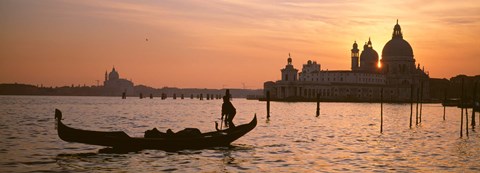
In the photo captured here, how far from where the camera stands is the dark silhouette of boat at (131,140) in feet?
90.5

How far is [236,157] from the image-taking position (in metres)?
28.0

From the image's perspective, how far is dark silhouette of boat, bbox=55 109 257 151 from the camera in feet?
90.5

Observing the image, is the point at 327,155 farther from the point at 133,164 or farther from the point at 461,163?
the point at 133,164

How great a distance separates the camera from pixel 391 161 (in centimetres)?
2742

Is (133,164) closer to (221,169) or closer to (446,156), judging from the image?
(221,169)

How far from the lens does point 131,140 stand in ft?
93.5

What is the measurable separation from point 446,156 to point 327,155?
232 inches

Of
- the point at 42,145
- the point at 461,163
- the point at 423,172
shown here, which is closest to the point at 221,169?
the point at 423,172

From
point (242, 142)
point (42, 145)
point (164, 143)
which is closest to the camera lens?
point (164, 143)

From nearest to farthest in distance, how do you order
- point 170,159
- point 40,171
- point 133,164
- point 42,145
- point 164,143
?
point 40,171 < point 133,164 < point 170,159 < point 164,143 < point 42,145

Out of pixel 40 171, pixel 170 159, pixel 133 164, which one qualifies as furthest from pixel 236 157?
pixel 40 171

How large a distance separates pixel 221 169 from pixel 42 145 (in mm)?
13424

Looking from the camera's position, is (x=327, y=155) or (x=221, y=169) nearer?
(x=221, y=169)

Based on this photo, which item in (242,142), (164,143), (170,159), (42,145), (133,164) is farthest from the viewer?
(242,142)
